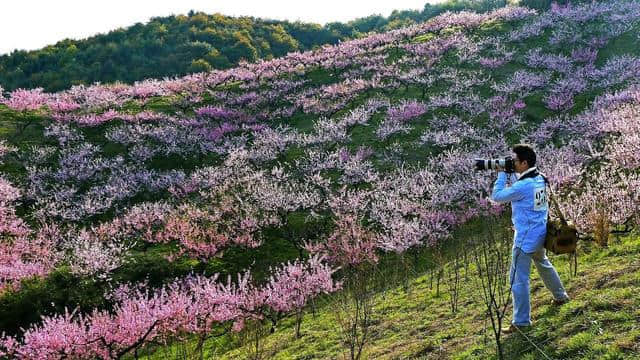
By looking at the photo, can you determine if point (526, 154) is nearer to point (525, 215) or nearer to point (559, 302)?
point (525, 215)

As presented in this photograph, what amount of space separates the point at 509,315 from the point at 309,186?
14.4 metres

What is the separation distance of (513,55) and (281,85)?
17.1 meters

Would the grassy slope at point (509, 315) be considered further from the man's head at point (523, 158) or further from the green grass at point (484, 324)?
the man's head at point (523, 158)

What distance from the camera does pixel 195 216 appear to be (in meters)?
19.9

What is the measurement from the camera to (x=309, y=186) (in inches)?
890

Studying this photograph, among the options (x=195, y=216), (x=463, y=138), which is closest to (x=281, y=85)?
(x=463, y=138)

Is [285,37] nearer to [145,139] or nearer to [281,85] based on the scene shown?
[281,85]

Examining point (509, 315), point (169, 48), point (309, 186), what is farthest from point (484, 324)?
point (169, 48)

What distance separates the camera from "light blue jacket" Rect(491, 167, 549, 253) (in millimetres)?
6895

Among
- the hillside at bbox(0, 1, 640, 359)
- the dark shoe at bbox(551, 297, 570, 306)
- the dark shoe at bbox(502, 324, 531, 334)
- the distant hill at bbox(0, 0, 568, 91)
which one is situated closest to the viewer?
the dark shoe at bbox(502, 324, 531, 334)

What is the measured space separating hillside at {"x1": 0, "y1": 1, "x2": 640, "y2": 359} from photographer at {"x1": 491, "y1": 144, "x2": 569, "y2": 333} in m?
0.87

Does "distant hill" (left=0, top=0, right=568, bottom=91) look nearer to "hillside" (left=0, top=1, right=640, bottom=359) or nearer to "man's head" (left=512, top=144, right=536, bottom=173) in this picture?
"hillside" (left=0, top=1, right=640, bottom=359)

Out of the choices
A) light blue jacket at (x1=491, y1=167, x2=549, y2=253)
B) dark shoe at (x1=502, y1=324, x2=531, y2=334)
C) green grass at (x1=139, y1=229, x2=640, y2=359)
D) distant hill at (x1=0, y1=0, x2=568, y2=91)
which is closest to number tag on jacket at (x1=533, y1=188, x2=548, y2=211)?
light blue jacket at (x1=491, y1=167, x2=549, y2=253)

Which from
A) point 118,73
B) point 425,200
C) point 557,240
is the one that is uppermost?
point 118,73
